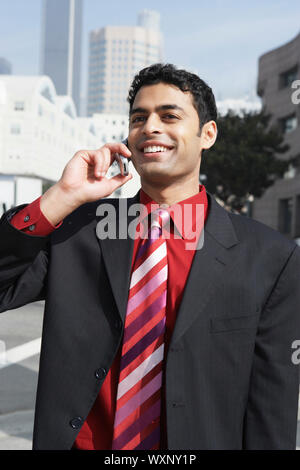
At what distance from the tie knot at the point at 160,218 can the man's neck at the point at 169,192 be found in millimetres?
76

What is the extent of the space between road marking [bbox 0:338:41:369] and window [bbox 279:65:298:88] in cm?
4434

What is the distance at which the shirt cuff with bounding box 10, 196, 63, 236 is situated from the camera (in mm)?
2160

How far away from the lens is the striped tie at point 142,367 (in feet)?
6.84

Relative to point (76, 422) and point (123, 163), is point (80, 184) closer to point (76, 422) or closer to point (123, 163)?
point (123, 163)

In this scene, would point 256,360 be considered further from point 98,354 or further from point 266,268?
point 98,354

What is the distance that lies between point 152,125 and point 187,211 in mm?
389

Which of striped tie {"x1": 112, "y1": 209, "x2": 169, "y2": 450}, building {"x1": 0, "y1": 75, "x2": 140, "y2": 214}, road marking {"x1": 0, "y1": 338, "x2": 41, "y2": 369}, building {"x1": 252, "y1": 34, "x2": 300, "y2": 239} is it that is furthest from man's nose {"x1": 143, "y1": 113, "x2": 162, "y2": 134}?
building {"x1": 0, "y1": 75, "x2": 140, "y2": 214}

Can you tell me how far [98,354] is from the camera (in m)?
2.13

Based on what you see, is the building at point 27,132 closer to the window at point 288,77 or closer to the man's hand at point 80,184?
the window at point 288,77

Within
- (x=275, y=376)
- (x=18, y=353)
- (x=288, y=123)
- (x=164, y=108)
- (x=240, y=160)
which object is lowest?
(x=18, y=353)

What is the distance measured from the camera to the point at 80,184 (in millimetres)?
2219

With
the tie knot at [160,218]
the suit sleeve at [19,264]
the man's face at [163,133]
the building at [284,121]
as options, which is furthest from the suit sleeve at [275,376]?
the building at [284,121]

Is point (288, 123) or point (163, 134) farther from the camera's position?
point (288, 123)

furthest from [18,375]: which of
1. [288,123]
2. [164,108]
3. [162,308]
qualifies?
[288,123]
